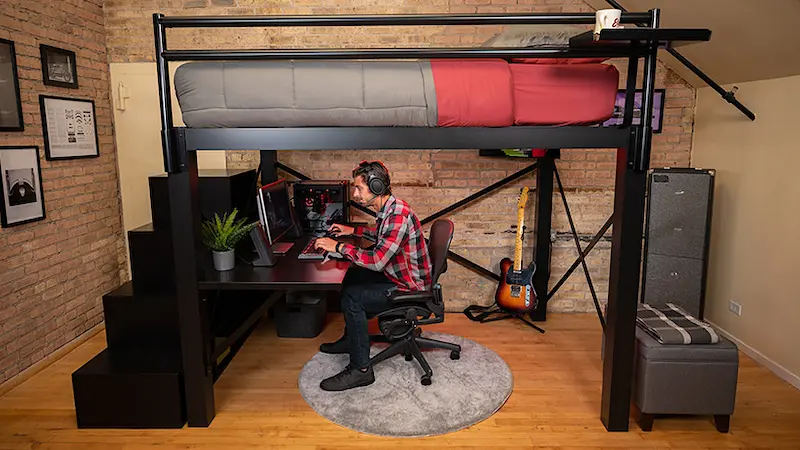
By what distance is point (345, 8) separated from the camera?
4.27 metres

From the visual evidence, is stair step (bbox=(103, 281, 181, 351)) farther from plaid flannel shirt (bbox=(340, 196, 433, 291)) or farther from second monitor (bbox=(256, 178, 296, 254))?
plaid flannel shirt (bbox=(340, 196, 433, 291))

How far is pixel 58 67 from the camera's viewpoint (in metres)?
3.72

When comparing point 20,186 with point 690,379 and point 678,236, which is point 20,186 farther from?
point 678,236

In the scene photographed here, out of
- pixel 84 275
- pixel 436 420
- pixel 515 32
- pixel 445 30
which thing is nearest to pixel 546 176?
pixel 445 30

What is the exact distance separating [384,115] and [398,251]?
2.89ft

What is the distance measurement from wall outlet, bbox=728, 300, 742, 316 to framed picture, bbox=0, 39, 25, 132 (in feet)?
15.8

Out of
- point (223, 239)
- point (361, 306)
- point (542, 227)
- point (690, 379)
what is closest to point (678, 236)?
point (542, 227)

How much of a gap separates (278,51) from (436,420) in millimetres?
1976

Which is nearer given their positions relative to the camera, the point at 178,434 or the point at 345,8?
the point at 178,434

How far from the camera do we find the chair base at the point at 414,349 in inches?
129

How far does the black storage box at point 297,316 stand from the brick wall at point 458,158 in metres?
1.09

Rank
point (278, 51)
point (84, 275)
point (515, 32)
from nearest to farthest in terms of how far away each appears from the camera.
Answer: point (278, 51)
point (515, 32)
point (84, 275)

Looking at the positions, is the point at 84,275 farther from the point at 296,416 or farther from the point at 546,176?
the point at 546,176

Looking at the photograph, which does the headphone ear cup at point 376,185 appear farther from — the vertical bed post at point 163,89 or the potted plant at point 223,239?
the vertical bed post at point 163,89
